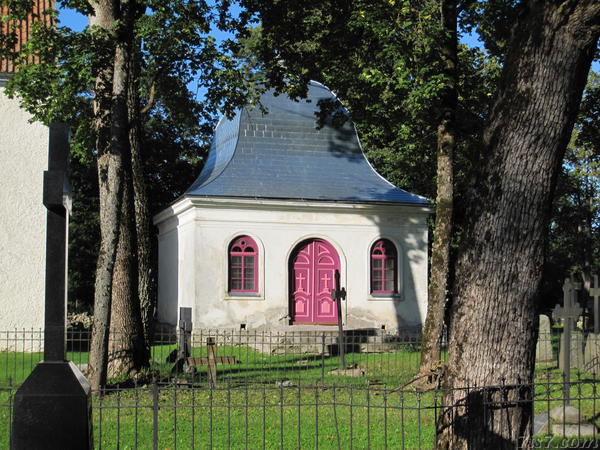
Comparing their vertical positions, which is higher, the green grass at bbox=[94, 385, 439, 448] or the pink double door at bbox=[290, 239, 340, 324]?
the pink double door at bbox=[290, 239, 340, 324]

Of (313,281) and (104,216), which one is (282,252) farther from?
(104,216)

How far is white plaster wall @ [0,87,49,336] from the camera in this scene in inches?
773

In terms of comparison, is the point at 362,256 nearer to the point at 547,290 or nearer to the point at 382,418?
the point at 382,418

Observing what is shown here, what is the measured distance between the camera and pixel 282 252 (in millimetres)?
24109

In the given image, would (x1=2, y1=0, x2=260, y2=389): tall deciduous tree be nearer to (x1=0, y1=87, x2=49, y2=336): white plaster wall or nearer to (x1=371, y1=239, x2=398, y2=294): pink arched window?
(x1=0, y1=87, x2=49, y2=336): white plaster wall

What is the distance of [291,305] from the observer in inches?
953

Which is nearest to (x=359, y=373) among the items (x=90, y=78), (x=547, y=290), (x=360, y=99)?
(x=360, y=99)

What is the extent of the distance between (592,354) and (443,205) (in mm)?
4883

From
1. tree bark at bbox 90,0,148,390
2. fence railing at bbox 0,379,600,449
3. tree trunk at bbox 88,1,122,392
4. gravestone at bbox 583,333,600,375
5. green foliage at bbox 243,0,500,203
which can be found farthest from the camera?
gravestone at bbox 583,333,600,375

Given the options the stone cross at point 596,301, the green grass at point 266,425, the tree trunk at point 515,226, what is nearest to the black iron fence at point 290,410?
the green grass at point 266,425

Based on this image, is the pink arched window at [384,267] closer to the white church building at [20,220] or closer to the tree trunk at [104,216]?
the white church building at [20,220]

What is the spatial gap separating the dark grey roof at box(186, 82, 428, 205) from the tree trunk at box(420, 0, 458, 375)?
28.8ft

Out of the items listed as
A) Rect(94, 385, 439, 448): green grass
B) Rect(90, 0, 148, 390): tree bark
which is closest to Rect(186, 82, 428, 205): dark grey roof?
Rect(90, 0, 148, 390): tree bark

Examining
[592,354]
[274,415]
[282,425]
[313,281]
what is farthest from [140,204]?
[592,354]
